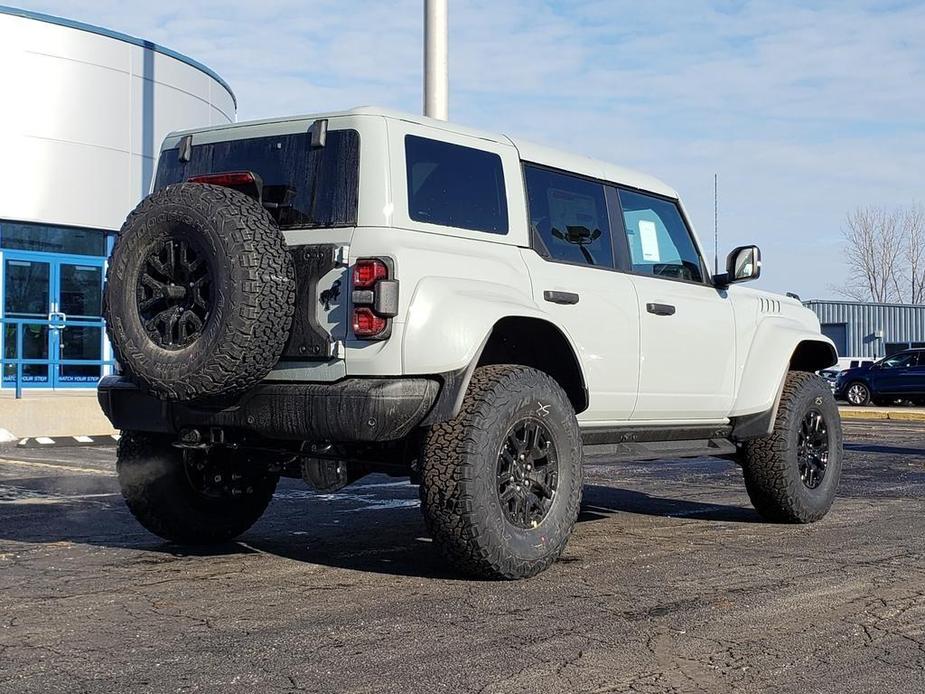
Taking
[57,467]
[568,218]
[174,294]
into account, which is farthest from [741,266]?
[57,467]

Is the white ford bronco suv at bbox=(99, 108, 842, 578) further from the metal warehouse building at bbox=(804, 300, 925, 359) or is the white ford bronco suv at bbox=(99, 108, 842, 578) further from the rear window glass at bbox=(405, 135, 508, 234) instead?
the metal warehouse building at bbox=(804, 300, 925, 359)

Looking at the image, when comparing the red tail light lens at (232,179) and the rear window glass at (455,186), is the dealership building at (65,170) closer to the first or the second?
the red tail light lens at (232,179)

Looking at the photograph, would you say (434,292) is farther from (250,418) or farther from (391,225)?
(250,418)

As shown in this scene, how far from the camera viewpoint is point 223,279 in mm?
4902

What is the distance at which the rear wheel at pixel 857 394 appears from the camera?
31.1 metres

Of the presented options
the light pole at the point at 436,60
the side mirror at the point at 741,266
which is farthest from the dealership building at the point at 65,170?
the side mirror at the point at 741,266

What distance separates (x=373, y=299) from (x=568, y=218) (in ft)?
5.59

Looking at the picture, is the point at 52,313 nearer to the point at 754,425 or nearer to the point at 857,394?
the point at 754,425

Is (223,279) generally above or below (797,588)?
above

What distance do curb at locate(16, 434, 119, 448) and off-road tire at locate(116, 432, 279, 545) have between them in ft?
29.5

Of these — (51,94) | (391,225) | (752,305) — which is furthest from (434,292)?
(51,94)

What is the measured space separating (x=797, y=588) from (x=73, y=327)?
58.1ft

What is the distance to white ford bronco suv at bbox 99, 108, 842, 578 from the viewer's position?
5.00 m

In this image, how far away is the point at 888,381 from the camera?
3056 cm
